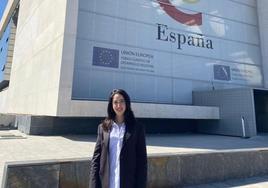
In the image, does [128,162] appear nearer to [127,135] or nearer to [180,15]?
[127,135]

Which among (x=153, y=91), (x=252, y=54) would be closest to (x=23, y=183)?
(x=153, y=91)

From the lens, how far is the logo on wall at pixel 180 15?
669 inches

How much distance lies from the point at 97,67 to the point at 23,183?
1095 centimetres

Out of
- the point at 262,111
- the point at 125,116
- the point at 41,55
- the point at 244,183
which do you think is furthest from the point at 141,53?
the point at 125,116

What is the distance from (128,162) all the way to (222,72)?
702 inches

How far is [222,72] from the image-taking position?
1856 cm

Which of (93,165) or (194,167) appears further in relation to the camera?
(194,167)

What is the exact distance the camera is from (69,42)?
40.4 ft

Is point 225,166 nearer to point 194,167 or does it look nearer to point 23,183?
point 194,167

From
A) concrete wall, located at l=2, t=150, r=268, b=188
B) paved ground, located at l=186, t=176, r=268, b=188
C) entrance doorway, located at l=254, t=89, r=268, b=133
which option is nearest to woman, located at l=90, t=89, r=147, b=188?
concrete wall, located at l=2, t=150, r=268, b=188

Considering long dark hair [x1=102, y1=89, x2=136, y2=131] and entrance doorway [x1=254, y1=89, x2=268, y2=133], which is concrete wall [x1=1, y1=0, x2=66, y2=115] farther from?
entrance doorway [x1=254, y1=89, x2=268, y2=133]

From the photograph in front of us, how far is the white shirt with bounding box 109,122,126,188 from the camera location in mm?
2271

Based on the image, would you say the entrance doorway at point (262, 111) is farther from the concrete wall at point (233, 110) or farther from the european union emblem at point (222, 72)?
the concrete wall at point (233, 110)

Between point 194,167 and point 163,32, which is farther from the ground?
point 163,32
